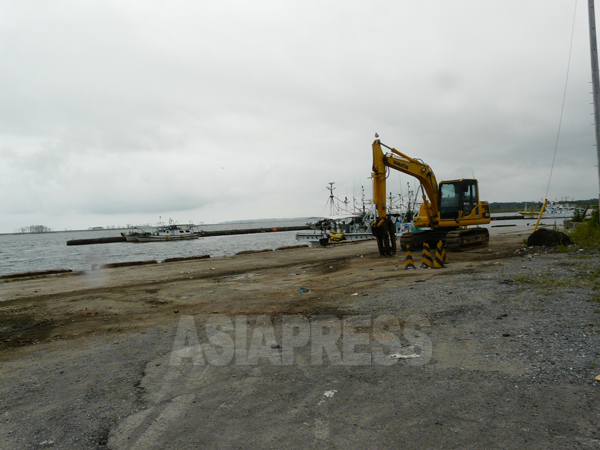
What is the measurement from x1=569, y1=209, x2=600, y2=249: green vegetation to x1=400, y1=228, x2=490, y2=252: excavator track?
3.85m

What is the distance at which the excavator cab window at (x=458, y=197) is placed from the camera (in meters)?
18.0

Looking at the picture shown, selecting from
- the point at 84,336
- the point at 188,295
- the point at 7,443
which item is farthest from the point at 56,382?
the point at 188,295

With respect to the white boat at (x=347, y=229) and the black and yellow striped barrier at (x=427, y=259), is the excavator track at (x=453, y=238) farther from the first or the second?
the white boat at (x=347, y=229)

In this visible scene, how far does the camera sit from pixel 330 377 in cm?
444

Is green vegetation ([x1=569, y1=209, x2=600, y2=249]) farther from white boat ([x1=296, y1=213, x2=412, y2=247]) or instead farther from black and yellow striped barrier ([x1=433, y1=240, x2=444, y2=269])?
white boat ([x1=296, y1=213, x2=412, y2=247])

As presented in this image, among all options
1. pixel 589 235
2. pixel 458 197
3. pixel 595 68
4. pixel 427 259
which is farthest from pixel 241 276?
pixel 595 68

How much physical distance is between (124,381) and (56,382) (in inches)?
36.8

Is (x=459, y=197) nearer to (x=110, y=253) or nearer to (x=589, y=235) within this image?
(x=589, y=235)

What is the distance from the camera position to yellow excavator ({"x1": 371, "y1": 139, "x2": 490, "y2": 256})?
17.2 meters

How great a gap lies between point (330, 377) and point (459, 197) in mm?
15776

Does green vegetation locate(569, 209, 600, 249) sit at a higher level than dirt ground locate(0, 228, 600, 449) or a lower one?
higher

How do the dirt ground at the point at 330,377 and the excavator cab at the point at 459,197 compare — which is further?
the excavator cab at the point at 459,197

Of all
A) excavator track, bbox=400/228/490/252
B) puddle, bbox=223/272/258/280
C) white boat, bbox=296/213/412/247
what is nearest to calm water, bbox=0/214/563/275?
white boat, bbox=296/213/412/247
